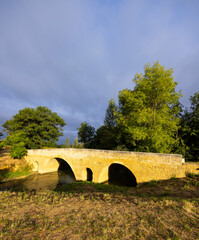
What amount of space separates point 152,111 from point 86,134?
25205mm

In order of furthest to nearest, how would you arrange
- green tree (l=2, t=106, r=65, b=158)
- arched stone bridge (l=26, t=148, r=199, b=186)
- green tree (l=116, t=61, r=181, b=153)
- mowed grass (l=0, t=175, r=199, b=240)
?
green tree (l=2, t=106, r=65, b=158), green tree (l=116, t=61, r=181, b=153), arched stone bridge (l=26, t=148, r=199, b=186), mowed grass (l=0, t=175, r=199, b=240)

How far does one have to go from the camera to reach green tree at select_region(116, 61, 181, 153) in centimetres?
1339

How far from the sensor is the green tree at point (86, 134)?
35875mm

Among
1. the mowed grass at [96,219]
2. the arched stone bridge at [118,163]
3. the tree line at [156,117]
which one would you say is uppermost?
the tree line at [156,117]

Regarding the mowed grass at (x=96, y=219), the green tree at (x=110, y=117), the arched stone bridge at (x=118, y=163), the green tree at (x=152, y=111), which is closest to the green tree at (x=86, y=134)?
the green tree at (x=110, y=117)

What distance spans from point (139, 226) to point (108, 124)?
26340 mm

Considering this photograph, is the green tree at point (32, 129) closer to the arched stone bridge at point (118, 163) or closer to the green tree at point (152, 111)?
the arched stone bridge at point (118, 163)

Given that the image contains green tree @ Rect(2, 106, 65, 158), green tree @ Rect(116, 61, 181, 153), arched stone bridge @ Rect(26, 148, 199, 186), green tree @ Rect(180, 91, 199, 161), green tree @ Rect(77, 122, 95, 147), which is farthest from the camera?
green tree @ Rect(77, 122, 95, 147)

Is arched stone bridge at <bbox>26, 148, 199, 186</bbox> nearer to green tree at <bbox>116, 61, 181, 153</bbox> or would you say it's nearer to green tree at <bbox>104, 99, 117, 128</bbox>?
green tree at <bbox>116, 61, 181, 153</bbox>

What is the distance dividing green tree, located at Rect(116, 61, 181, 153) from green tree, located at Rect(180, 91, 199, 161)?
12.0 ft

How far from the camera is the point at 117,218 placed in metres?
3.90

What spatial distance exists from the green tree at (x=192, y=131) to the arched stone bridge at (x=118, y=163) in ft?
24.1

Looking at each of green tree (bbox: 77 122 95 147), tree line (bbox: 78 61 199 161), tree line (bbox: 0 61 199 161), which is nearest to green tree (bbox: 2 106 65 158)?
tree line (bbox: 0 61 199 161)

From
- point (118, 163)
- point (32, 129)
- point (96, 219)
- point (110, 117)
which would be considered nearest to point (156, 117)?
point (118, 163)
